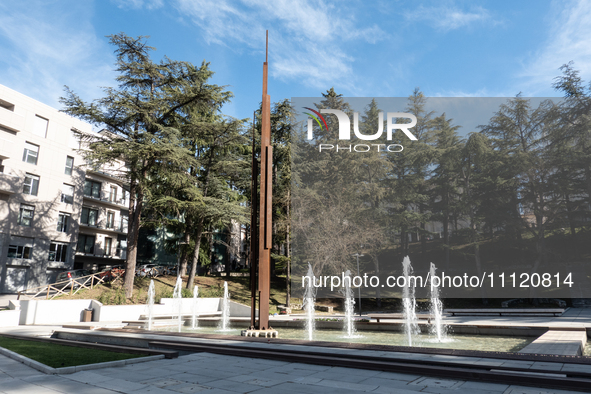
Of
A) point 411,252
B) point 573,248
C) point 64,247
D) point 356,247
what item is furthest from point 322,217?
point 64,247

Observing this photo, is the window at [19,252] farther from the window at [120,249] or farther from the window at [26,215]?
the window at [120,249]

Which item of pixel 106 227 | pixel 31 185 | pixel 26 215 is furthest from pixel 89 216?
pixel 31 185

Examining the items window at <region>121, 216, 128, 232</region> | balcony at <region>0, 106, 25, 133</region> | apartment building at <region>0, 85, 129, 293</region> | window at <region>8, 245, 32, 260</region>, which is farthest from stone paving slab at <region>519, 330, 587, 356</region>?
window at <region>121, 216, 128, 232</region>

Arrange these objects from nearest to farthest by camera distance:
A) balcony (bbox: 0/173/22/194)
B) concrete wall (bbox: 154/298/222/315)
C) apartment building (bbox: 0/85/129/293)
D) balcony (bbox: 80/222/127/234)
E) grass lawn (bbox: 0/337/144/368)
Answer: grass lawn (bbox: 0/337/144/368) < concrete wall (bbox: 154/298/222/315) < balcony (bbox: 0/173/22/194) < apartment building (bbox: 0/85/129/293) < balcony (bbox: 80/222/127/234)

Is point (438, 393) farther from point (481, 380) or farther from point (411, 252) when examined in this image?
point (411, 252)

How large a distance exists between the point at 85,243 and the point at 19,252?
757 cm

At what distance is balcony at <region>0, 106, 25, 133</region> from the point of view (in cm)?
2577

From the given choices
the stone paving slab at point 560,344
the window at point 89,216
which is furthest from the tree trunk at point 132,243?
the stone paving slab at point 560,344

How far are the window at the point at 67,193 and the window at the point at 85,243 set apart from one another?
4390 mm

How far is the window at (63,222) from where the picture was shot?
99.3ft

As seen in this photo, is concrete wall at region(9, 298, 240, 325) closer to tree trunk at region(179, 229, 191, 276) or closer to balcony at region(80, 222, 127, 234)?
tree trunk at region(179, 229, 191, 276)

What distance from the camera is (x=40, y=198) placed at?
93.3 feet

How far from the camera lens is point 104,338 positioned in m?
9.81

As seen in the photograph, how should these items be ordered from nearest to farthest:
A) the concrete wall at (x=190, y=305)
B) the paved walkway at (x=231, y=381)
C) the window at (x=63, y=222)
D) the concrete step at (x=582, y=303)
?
the paved walkway at (x=231, y=381), the concrete wall at (x=190, y=305), the concrete step at (x=582, y=303), the window at (x=63, y=222)
